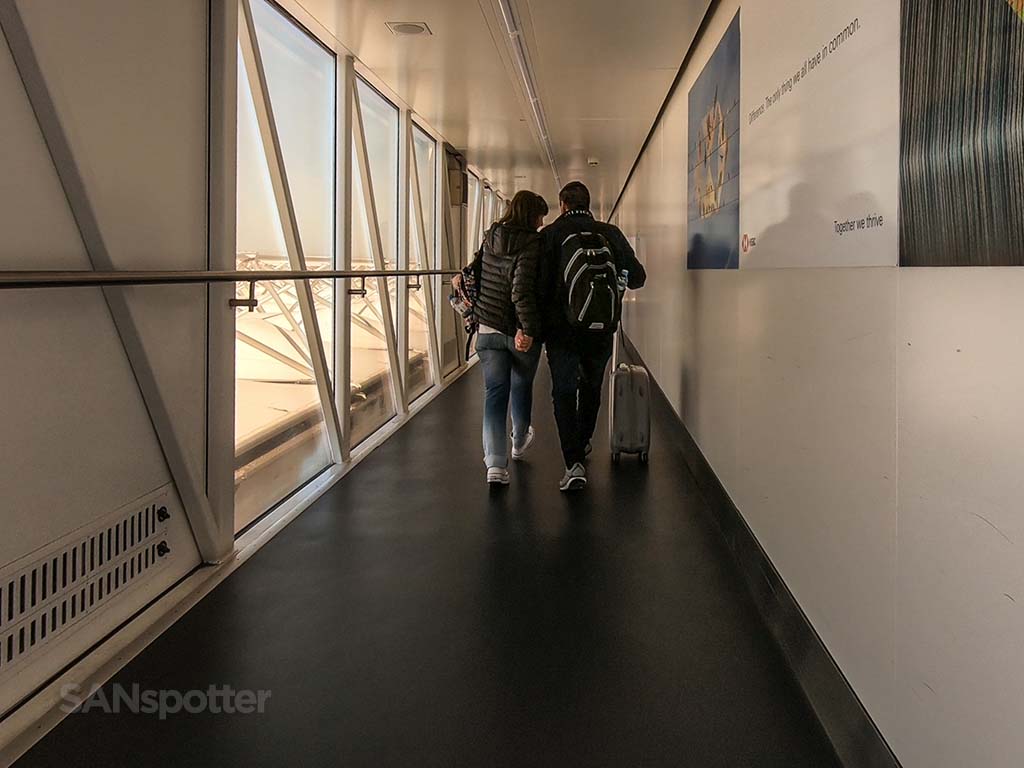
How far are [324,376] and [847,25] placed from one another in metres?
3.58

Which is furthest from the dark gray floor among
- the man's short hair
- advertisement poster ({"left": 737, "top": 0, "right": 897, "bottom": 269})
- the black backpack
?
the man's short hair

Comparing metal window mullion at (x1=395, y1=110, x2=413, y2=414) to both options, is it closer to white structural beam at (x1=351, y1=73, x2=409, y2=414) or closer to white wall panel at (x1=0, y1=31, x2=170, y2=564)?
white structural beam at (x1=351, y1=73, x2=409, y2=414)

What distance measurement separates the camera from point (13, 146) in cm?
231

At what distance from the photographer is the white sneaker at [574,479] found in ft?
15.3

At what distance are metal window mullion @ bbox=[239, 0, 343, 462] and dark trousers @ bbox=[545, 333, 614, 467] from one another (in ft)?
4.29

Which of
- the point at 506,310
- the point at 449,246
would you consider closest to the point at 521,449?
the point at 506,310

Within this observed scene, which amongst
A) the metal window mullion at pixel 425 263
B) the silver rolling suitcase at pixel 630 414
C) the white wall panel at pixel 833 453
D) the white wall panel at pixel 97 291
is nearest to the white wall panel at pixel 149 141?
the white wall panel at pixel 97 291

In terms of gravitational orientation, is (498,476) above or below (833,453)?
below

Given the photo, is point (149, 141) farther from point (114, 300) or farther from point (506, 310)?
point (506, 310)

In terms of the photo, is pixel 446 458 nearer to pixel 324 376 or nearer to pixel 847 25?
pixel 324 376

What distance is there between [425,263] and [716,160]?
513 cm

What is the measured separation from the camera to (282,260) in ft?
15.5

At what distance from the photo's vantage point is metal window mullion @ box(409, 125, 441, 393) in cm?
880

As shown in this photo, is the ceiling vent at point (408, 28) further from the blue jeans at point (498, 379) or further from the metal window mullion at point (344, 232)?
the blue jeans at point (498, 379)
